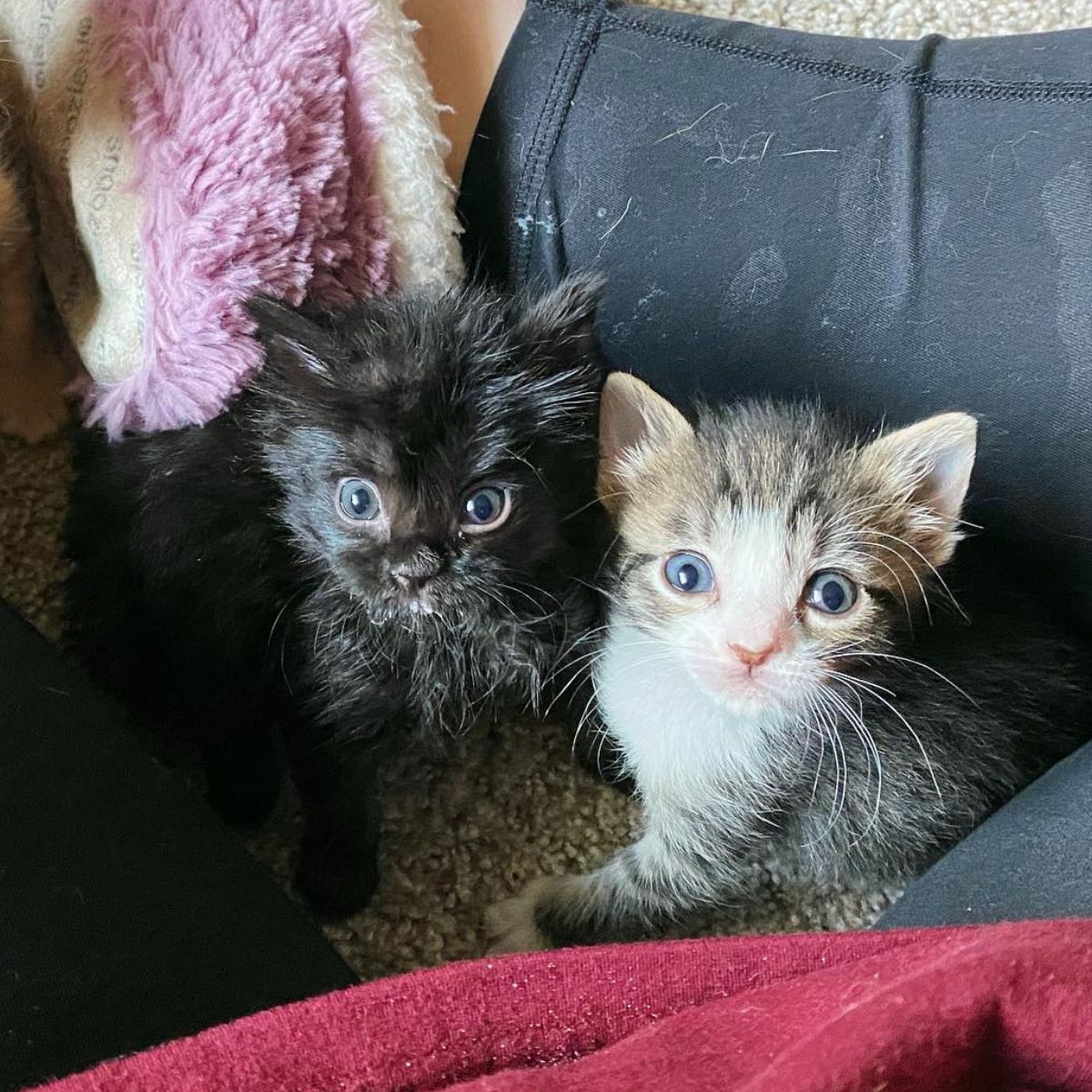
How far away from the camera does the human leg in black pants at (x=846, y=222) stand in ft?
2.92

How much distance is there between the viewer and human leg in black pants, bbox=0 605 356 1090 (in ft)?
2.05

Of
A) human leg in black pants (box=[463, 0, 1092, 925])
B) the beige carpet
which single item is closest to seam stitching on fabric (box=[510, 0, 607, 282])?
human leg in black pants (box=[463, 0, 1092, 925])

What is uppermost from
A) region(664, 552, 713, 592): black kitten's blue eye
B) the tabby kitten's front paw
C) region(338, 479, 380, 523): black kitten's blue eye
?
region(338, 479, 380, 523): black kitten's blue eye

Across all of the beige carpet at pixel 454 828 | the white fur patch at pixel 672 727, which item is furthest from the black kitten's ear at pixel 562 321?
the beige carpet at pixel 454 828

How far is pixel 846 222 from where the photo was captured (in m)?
0.94

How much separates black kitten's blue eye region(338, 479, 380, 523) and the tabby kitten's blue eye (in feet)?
0.23

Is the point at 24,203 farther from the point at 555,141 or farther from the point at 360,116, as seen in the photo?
the point at 555,141

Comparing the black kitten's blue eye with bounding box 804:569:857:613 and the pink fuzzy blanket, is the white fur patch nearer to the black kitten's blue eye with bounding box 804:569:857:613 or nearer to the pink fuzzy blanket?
the black kitten's blue eye with bounding box 804:569:857:613

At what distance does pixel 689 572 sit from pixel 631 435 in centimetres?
14

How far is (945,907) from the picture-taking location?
82 cm

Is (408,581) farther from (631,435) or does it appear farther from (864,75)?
(864,75)

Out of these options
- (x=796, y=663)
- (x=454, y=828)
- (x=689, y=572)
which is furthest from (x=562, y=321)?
(x=454, y=828)

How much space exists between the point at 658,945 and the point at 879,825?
13.5 inches

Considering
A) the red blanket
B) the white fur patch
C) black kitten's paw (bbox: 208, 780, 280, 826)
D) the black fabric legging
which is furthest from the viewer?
black kitten's paw (bbox: 208, 780, 280, 826)
